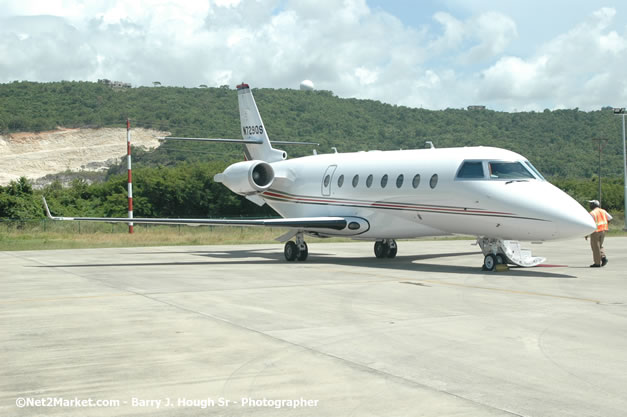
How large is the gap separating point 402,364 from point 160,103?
116 metres

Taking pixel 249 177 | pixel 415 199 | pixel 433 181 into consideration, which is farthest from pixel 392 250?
pixel 249 177

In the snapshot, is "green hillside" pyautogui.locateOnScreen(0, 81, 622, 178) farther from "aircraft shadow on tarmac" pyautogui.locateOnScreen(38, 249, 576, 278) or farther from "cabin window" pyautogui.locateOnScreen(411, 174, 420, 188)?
"cabin window" pyautogui.locateOnScreen(411, 174, 420, 188)

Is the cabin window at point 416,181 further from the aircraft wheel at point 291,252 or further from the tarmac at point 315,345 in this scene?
the aircraft wheel at point 291,252

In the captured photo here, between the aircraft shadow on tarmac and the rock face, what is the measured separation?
8000 cm

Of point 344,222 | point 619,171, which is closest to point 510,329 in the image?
point 344,222

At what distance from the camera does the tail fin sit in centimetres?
2731

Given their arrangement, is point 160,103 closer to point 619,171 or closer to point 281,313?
point 619,171

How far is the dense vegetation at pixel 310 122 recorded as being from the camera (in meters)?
100

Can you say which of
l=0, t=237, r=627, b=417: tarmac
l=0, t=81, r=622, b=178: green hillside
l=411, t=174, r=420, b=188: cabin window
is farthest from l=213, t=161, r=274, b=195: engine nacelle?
l=0, t=81, r=622, b=178: green hillside

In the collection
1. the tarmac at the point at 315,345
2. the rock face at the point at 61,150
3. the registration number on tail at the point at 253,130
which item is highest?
the rock face at the point at 61,150

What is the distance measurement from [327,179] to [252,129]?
20.2 feet

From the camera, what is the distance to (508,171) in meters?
17.0

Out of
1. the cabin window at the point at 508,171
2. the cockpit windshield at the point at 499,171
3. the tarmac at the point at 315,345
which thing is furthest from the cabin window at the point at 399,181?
the tarmac at the point at 315,345

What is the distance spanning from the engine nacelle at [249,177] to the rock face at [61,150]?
3168 inches
